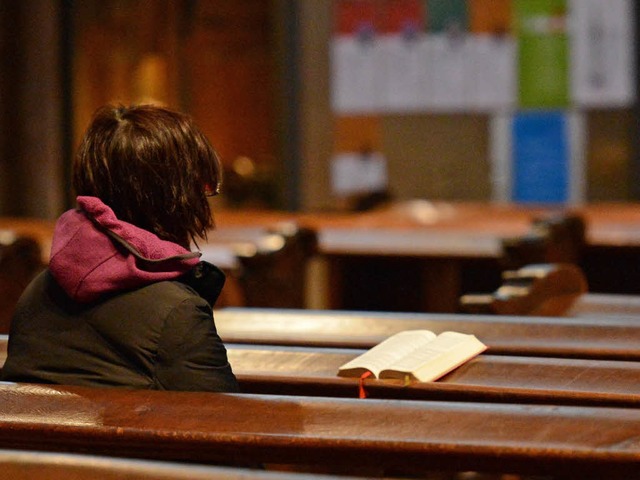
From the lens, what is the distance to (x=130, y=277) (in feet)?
6.81

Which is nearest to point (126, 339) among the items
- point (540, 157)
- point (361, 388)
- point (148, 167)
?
point (148, 167)

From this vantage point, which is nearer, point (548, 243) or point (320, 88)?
point (548, 243)

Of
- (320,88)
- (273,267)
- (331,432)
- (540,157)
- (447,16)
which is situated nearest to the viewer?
(331,432)

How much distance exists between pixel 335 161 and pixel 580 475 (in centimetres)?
647

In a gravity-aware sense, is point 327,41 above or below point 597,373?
above

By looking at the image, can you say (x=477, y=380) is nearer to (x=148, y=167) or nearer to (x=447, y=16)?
(x=148, y=167)

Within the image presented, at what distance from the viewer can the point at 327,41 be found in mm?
8062

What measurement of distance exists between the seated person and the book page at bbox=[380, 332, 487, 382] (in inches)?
12.7

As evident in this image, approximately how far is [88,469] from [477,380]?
102 cm

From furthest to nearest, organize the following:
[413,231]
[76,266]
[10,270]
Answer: [413,231] → [10,270] → [76,266]

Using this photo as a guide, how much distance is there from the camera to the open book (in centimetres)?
223

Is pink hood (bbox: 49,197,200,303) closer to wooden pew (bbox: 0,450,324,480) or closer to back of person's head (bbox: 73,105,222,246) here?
back of person's head (bbox: 73,105,222,246)

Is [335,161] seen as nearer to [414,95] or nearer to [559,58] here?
[414,95]

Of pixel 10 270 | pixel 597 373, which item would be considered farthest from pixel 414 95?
pixel 597 373
